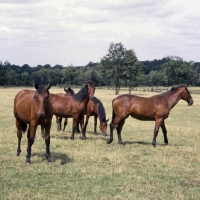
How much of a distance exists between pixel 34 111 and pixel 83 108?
4.99m

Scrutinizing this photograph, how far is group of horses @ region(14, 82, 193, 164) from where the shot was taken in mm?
9018

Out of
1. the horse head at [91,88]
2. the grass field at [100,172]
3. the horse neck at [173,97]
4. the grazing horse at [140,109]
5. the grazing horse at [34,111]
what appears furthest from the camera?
the horse head at [91,88]

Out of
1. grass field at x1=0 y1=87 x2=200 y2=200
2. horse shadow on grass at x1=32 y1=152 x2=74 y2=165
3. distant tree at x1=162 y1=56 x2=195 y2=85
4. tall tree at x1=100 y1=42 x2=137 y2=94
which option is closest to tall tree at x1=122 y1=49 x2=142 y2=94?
tall tree at x1=100 y1=42 x2=137 y2=94

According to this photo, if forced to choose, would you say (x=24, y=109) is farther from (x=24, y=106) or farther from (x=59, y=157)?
(x=59, y=157)

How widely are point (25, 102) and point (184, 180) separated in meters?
4.83

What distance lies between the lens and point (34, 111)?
8.91 m

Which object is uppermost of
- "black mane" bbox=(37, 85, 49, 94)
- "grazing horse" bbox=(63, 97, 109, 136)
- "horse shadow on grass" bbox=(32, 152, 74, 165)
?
"black mane" bbox=(37, 85, 49, 94)

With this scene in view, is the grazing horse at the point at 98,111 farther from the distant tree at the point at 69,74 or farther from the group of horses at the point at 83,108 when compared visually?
the distant tree at the point at 69,74

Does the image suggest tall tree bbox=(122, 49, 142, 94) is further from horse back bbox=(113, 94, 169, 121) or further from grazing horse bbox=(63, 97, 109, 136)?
horse back bbox=(113, 94, 169, 121)

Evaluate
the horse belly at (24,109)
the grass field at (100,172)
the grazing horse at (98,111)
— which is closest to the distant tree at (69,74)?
the grazing horse at (98,111)

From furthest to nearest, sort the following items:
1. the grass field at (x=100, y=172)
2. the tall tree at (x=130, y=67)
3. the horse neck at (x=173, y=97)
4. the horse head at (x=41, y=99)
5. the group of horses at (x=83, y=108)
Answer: the tall tree at (x=130, y=67) < the horse neck at (x=173, y=97) < the group of horses at (x=83, y=108) < the horse head at (x=41, y=99) < the grass field at (x=100, y=172)

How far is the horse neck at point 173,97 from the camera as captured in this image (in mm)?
12945

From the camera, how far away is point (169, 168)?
8742 mm

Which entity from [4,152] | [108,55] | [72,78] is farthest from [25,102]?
[72,78]
